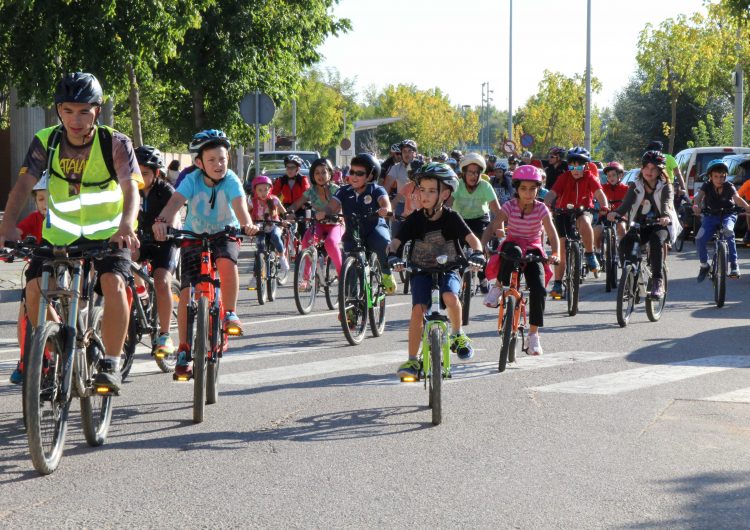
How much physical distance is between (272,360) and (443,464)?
4.14m

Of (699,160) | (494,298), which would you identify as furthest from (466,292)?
(699,160)

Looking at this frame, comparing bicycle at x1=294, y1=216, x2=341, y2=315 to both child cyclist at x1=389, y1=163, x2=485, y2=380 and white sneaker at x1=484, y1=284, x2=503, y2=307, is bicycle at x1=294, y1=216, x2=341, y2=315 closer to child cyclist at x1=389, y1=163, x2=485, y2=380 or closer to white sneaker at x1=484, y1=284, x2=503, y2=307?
white sneaker at x1=484, y1=284, x2=503, y2=307

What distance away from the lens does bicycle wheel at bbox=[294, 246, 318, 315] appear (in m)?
13.9

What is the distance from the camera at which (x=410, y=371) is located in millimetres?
7809

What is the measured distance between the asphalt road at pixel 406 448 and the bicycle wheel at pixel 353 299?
41cm

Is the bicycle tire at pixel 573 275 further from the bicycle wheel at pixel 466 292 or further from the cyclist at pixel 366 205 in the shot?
the cyclist at pixel 366 205

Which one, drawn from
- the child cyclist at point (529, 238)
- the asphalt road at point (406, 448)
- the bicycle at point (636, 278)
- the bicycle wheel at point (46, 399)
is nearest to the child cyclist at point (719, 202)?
the bicycle at point (636, 278)

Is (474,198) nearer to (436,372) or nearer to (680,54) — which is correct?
(436,372)

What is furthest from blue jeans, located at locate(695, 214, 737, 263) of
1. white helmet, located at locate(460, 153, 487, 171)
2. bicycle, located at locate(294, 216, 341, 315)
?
bicycle, located at locate(294, 216, 341, 315)

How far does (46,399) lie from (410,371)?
2572 mm

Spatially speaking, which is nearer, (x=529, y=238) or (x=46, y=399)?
(x=46, y=399)

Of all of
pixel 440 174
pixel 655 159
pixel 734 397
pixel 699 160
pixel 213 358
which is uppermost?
pixel 699 160

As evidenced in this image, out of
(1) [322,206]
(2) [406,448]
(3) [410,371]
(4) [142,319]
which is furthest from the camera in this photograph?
(1) [322,206]

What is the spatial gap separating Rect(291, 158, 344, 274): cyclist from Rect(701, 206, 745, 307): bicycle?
452 cm
